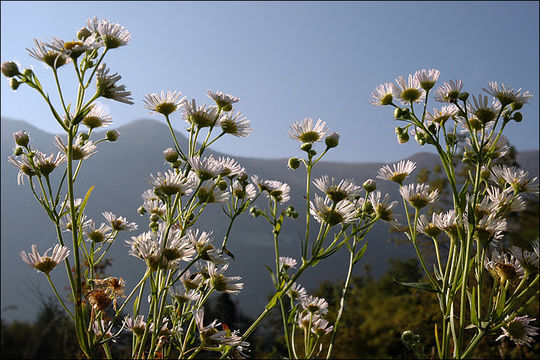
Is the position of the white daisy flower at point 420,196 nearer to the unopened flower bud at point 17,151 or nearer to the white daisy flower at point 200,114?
the white daisy flower at point 200,114

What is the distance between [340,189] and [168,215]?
1.27 ft

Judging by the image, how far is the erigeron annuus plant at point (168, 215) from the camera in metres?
0.67

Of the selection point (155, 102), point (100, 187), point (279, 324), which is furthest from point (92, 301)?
point (279, 324)

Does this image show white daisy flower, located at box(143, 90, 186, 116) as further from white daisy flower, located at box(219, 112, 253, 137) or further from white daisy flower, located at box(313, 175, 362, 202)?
white daisy flower, located at box(313, 175, 362, 202)

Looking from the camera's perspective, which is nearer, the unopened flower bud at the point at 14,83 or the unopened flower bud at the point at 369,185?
the unopened flower bud at the point at 14,83

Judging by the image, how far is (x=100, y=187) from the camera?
7.27ft

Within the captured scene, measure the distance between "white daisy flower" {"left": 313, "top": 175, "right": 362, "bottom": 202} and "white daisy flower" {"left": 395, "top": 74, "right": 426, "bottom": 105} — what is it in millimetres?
241

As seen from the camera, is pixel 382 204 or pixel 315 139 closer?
pixel 382 204

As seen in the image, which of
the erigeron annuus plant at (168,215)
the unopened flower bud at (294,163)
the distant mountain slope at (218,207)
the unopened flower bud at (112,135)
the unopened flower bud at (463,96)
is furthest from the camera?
the distant mountain slope at (218,207)

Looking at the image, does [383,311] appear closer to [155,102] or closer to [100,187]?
[100,187]

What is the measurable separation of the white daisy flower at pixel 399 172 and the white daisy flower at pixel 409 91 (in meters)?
0.15

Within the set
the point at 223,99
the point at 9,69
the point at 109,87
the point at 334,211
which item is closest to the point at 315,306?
the point at 334,211

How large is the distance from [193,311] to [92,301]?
0.18 metres

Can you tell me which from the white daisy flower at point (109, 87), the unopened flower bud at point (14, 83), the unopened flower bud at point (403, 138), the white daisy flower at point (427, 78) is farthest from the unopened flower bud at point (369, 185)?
the unopened flower bud at point (14, 83)
